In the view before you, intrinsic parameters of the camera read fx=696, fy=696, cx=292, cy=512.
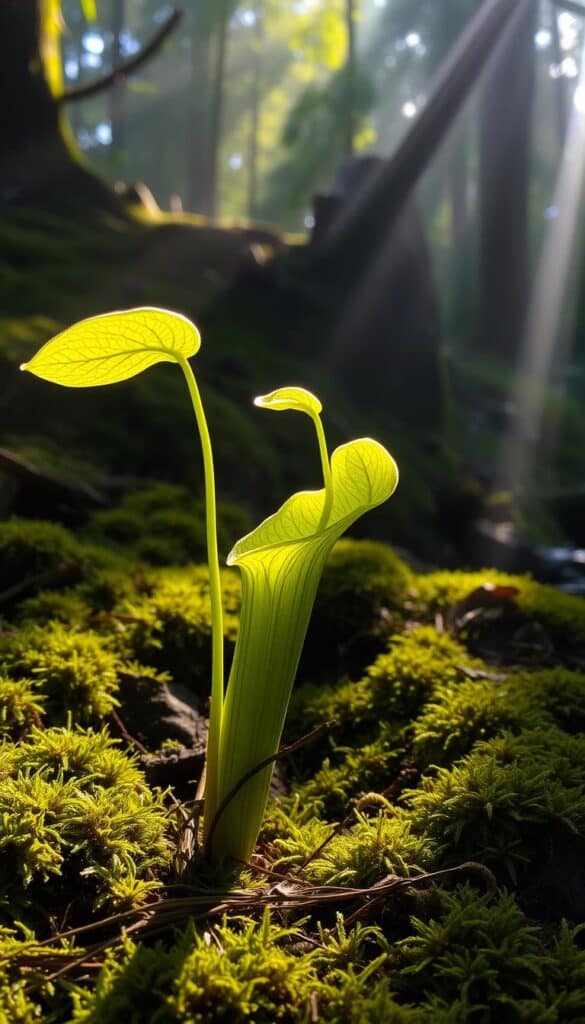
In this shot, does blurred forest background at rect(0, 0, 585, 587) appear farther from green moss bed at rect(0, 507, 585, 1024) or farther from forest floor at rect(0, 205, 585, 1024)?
green moss bed at rect(0, 507, 585, 1024)

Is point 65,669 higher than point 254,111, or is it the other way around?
point 254,111

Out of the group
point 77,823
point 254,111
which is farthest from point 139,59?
point 254,111

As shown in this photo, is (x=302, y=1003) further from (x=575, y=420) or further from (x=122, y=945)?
(x=575, y=420)

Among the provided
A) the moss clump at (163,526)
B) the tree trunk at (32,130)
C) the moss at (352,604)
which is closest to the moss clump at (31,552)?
the moss clump at (163,526)

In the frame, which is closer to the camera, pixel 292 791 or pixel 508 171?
pixel 292 791

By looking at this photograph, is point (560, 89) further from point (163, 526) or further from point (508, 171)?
point (163, 526)

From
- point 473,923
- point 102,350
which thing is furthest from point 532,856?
point 102,350

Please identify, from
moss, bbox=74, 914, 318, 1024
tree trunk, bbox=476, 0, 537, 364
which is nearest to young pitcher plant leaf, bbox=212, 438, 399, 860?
moss, bbox=74, 914, 318, 1024
